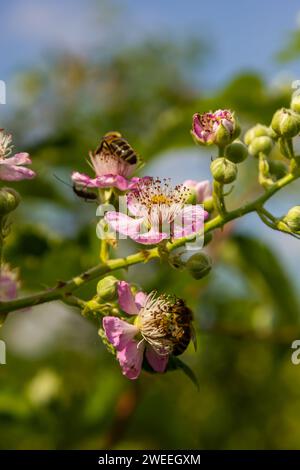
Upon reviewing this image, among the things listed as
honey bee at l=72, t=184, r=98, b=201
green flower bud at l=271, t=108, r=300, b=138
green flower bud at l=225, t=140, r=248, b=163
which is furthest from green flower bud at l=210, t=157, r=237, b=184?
honey bee at l=72, t=184, r=98, b=201

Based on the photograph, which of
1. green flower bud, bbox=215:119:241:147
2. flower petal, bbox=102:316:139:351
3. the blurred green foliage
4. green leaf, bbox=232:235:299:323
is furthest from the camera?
green leaf, bbox=232:235:299:323

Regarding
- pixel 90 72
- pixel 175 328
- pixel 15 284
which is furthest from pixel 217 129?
pixel 90 72

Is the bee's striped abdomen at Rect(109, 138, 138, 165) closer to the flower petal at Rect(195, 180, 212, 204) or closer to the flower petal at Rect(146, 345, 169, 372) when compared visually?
the flower petal at Rect(195, 180, 212, 204)

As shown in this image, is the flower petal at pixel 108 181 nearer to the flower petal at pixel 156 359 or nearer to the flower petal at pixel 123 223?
the flower petal at pixel 123 223

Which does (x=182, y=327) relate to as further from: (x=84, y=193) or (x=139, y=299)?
(x=84, y=193)

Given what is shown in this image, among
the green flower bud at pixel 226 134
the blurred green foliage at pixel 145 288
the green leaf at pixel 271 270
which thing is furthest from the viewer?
the green leaf at pixel 271 270

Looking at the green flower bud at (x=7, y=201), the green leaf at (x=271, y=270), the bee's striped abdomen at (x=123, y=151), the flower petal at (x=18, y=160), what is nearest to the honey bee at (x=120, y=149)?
the bee's striped abdomen at (x=123, y=151)
